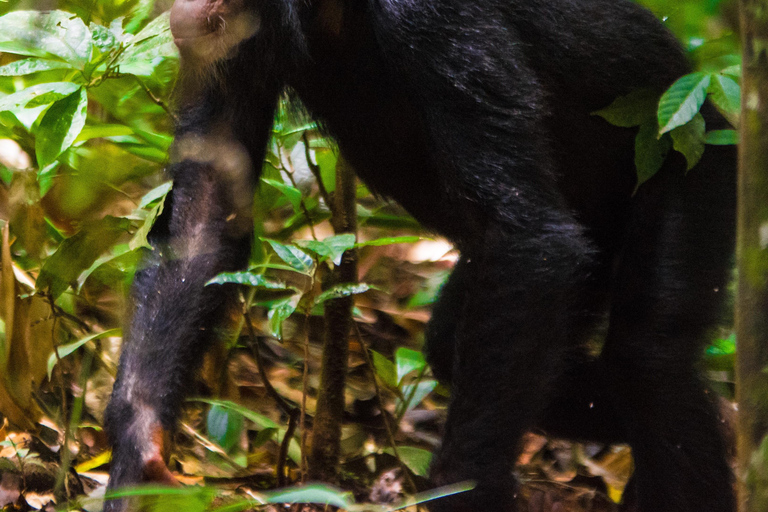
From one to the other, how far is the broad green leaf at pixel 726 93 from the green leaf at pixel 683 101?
27mm

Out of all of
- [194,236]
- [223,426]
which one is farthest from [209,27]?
[223,426]

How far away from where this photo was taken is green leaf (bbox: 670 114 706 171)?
247cm

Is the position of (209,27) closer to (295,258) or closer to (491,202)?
(295,258)

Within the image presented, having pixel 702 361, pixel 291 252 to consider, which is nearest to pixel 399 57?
pixel 291 252

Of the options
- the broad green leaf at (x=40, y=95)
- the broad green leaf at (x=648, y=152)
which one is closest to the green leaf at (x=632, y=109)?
the broad green leaf at (x=648, y=152)

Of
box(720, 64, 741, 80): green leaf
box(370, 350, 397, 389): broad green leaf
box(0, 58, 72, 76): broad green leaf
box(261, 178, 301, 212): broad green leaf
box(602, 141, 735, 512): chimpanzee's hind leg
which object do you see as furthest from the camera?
box(370, 350, 397, 389): broad green leaf

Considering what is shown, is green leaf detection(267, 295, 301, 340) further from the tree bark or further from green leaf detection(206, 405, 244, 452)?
green leaf detection(206, 405, 244, 452)

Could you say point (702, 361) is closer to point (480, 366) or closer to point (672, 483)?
point (672, 483)

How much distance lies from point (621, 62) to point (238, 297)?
1.55 m

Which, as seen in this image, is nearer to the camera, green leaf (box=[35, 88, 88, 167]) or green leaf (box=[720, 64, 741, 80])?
green leaf (box=[720, 64, 741, 80])

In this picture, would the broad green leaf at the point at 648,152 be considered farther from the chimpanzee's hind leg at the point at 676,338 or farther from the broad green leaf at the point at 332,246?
the broad green leaf at the point at 332,246

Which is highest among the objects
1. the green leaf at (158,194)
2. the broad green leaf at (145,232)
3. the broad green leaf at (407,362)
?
the green leaf at (158,194)

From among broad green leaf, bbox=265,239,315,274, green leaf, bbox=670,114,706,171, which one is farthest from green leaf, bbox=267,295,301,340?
green leaf, bbox=670,114,706,171

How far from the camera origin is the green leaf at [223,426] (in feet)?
10.3
